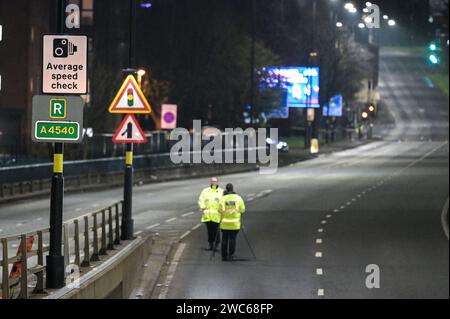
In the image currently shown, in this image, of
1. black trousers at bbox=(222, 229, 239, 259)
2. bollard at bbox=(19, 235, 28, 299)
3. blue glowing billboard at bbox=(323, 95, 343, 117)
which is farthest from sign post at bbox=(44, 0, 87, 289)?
blue glowing billboard at bbox=(323, 95, 343, 117)

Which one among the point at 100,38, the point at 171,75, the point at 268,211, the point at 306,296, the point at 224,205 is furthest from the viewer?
the point at 171,75

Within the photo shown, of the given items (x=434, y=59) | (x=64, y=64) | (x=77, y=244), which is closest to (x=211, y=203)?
(x=434, y=59)

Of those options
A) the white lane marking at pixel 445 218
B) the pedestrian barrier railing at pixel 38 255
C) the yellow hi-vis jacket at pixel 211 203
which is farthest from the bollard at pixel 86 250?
the white lane marking at pixel 445 218

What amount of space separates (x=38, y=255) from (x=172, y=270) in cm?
893

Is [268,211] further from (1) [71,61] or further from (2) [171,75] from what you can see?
(2) [171,75]

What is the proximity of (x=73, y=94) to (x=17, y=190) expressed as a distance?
27320 millimetres

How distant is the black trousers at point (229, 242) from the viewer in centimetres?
2391

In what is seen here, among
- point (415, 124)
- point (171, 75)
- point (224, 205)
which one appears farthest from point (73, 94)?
point (415, 124)

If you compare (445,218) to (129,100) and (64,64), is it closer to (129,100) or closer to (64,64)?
(129,100)

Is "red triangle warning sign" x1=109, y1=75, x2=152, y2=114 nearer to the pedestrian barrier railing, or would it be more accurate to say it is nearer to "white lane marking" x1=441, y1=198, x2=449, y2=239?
the pedestrian barrier railing

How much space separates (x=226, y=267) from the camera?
23.8m

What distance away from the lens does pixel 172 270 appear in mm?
23250

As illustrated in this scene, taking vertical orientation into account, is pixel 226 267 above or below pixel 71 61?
below

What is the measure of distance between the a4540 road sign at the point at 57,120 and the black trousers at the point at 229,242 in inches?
399
